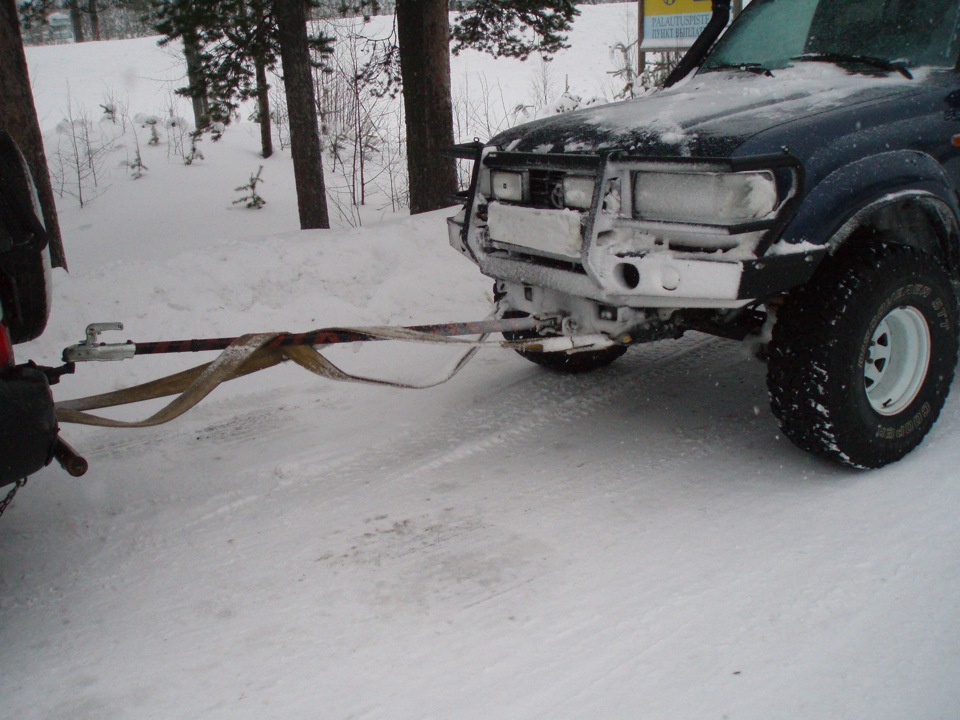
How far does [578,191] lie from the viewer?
121 inches

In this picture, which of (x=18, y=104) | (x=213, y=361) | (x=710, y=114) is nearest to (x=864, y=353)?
(x=710, y=114)

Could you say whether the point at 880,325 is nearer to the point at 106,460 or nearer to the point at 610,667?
the point at 610,667

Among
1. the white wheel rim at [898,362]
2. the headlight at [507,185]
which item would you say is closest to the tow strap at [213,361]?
the headlight at [507,185]

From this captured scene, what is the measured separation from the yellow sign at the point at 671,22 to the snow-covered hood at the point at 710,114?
16.9 feet

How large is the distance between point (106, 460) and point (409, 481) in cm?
145

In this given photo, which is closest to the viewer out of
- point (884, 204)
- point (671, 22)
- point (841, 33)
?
point (884, 204)

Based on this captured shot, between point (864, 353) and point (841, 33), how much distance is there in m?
1.74

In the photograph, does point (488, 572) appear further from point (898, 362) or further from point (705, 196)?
point (898, 362)

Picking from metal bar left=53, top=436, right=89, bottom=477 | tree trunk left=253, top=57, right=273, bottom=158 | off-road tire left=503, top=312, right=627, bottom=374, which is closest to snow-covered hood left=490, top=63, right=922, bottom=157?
off-road tire left=503, top=312, right=627, bottom=374

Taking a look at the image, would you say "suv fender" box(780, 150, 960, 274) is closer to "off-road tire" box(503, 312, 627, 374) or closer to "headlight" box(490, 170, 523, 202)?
"headlight" box(490, 170, 523, 202)

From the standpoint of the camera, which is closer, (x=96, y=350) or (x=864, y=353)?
(x=96, y=350)

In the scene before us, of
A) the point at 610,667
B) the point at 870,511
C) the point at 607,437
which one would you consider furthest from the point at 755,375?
the point at 610,667

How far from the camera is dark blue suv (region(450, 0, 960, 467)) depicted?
278cm

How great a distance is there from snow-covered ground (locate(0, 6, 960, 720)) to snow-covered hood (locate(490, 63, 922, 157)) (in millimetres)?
1330
